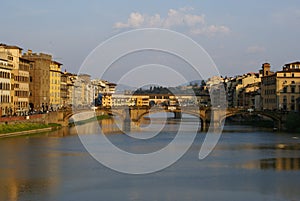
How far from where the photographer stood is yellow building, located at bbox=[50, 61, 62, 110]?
74.0 meters

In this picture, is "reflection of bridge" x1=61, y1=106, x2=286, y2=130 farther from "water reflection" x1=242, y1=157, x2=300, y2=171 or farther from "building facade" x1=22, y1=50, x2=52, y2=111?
"water reflection" x1=242, y1=157, x2=300, y2=171

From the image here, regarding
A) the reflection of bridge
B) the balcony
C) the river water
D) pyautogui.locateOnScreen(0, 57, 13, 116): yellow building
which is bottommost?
the river water

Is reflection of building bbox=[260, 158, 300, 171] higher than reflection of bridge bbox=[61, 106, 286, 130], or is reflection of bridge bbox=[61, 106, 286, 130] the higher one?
reflection of bridge bbox=[61, 106, 286, 130]

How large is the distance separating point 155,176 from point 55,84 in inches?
2000

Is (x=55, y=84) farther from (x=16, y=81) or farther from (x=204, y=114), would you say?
(x=204, y=114)

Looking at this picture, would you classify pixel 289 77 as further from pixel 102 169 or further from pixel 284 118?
pixel 102 169

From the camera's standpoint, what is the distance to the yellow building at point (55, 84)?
7402cm

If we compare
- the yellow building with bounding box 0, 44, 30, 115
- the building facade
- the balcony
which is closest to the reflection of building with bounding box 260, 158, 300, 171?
the balcony

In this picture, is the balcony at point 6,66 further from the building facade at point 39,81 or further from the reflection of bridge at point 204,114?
the building facade at point 39,81

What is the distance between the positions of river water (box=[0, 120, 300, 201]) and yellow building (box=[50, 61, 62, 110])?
3528cm

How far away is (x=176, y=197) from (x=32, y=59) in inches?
1883

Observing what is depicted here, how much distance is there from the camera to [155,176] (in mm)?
26672

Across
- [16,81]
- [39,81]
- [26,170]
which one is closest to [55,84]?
[39,81]

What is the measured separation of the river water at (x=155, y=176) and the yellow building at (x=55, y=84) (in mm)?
35279
